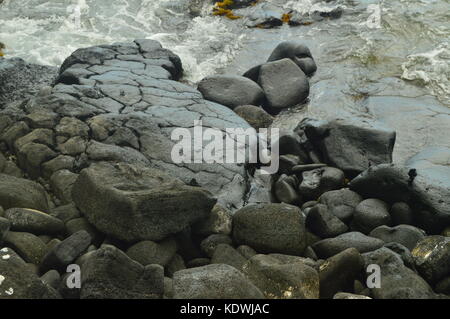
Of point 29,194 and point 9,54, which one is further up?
point 29,194

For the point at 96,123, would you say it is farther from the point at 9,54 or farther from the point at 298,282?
the point at 9,54

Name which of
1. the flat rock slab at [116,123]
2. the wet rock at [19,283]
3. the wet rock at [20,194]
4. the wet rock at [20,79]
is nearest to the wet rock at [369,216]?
the flat rock slab at [116,123]

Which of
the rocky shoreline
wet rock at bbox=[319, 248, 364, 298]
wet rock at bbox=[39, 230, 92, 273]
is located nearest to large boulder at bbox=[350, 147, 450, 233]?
the rocky shoreline

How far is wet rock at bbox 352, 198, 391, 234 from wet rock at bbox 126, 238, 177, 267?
2.15 meters

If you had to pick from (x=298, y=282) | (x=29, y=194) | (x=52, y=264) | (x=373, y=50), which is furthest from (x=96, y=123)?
(x=373, y=50)

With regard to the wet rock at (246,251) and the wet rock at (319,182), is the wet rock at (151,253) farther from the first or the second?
the wet rock at (319,182)

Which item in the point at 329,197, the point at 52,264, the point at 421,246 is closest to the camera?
the point at 52,264

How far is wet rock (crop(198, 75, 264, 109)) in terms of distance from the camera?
8.05 meters

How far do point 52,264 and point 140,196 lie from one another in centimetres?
79

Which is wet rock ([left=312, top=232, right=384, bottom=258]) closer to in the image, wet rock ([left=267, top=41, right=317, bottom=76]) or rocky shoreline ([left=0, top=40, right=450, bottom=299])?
rocky shoreline ([left=0, top=40, right=450, bottom=299])

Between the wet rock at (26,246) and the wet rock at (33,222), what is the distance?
112mm

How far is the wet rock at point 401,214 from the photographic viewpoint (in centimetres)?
525

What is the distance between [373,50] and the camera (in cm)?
1057

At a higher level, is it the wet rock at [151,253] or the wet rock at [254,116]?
the wet rock at [151,253]
